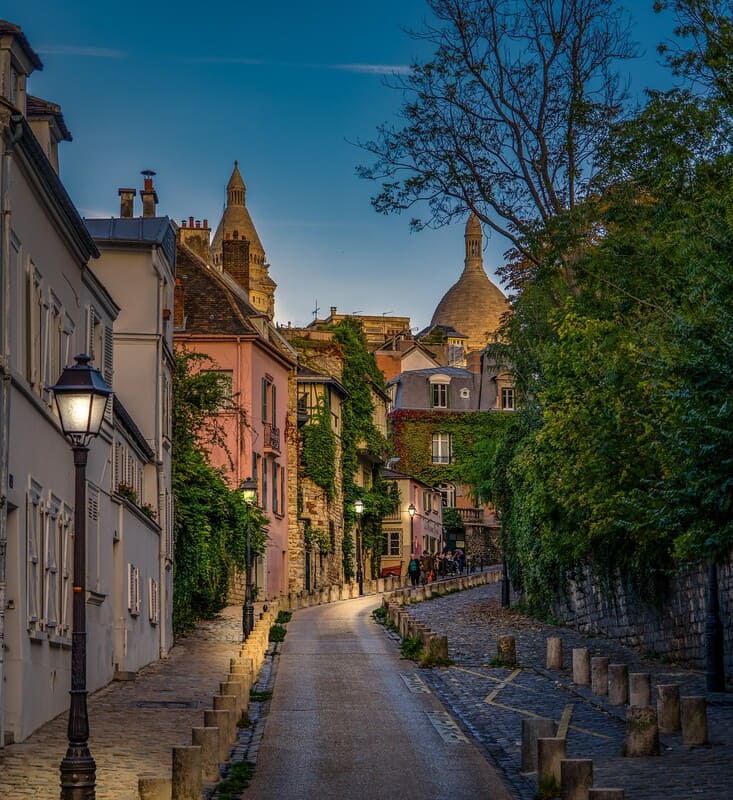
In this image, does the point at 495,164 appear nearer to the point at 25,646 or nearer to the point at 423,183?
the point at 423,183

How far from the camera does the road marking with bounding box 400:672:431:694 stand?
24438mm

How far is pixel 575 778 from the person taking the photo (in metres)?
11.9

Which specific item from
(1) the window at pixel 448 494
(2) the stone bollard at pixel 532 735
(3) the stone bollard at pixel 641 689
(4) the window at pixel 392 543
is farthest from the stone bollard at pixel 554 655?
(1) the window at pixel 448 494

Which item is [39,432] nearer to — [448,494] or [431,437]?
[431,437]

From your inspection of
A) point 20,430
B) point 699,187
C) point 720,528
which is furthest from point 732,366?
point 699,187

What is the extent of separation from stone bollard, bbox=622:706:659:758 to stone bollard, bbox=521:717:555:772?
1445mm

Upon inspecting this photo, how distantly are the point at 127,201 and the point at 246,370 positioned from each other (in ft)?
45.9

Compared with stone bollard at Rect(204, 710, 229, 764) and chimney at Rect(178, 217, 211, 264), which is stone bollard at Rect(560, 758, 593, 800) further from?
chimney at Rect(178, 217, 211, 264)

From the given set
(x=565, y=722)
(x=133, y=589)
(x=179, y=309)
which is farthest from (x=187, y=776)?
(x=179, y=309)

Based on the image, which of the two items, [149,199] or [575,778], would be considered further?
[149,199]

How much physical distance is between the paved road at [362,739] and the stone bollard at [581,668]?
8.43 feet

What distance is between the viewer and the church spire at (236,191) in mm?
193000

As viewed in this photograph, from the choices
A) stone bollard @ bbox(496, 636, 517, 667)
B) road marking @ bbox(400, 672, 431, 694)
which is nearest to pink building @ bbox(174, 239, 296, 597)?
stone bollard @ bbox(496, 636, 517, 667)

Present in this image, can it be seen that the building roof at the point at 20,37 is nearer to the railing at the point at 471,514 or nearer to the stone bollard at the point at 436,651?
the stone bollard at the point at 436,651
